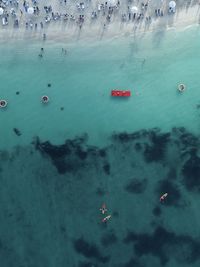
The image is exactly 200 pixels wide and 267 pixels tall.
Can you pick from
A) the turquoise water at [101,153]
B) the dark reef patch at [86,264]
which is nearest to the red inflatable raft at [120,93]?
the turquoise water at [101,153]

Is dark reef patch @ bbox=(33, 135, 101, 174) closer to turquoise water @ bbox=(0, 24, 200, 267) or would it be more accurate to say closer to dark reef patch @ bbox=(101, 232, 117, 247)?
turquoise water @ bbox=(0, 24, 200, 267)

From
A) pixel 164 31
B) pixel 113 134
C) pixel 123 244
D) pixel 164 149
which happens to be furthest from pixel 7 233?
pixel 164 31

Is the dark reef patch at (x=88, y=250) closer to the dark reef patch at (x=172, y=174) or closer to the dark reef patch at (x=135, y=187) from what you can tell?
the dark reef patch at (x=135, y=187)

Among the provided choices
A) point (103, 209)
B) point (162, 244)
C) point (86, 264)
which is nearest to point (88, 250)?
point (86, 264)

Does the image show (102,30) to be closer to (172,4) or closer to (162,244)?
(172,4)

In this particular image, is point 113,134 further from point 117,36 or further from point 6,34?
point 6,34

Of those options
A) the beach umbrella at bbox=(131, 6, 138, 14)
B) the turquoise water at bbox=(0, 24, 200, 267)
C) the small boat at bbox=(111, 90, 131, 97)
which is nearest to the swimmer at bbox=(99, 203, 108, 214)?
the turquoise water at bbox=(0, 24, 200, 267)

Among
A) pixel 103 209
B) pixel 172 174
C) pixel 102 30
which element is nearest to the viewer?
pixel 103 209
